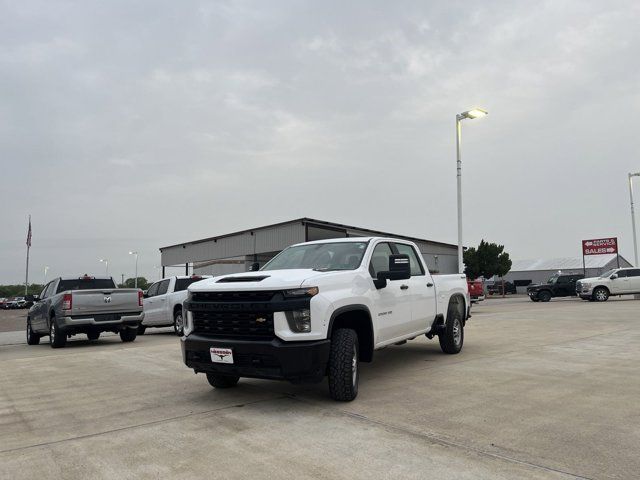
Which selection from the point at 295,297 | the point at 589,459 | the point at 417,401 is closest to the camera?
the point at 589,459

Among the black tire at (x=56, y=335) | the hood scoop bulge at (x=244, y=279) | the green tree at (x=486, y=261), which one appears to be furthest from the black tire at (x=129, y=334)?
the green tree at (x=486, y=261)

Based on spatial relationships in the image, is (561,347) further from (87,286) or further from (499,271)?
(499,271)

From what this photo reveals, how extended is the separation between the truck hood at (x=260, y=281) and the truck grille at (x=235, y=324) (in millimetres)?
270

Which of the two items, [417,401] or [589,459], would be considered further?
[417,401]

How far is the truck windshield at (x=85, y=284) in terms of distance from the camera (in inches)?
522

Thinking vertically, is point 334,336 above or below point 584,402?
above

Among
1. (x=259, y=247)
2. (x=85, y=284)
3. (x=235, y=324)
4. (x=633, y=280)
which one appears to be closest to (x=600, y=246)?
(x=633, y=280)

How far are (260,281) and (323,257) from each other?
1461mm

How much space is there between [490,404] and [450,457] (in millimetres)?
1651

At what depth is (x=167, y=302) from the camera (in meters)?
14.5

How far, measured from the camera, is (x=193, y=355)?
5660 mm

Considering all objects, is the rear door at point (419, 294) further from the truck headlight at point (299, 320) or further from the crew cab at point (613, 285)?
the crew cab at point (613, 285)

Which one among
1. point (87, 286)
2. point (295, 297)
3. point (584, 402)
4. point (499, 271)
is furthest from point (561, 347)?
point (499, 271)

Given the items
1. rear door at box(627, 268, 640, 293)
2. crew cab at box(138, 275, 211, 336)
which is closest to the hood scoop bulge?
crew cab at box(138, 275, 211, 336)
